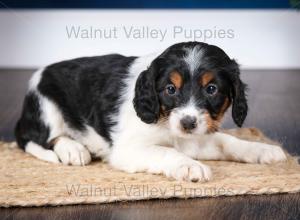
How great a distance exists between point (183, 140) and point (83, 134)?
0.84 m

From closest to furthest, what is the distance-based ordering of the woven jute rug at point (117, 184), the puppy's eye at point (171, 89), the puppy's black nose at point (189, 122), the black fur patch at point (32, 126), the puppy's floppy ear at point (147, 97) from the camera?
the woven jute rug at point (117, 184) → the puppy's black nose at point (189, 122) → the puppy's eye at point (171, 89) → the puppy's floppy ear at point (147, 97) → the black fur patch at point (32, 126)

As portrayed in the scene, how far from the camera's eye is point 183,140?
5203 mm

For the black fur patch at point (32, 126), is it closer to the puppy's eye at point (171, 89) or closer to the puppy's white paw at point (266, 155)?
the puppy's eye at point (171, 89)

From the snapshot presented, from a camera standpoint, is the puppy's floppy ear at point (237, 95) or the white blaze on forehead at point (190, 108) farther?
the puppy's floppy ear at point (237, 95)

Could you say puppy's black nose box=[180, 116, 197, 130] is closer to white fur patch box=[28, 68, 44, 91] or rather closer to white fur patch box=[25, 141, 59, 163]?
white fur patch box=[25, 141, 59, 163]

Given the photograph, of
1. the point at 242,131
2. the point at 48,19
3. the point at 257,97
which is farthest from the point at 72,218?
the point at 48,19

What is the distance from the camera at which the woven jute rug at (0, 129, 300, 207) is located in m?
4.46

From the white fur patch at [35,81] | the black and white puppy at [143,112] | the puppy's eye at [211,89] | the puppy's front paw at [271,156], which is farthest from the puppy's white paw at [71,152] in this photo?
the puppy's front paw at [271,156]

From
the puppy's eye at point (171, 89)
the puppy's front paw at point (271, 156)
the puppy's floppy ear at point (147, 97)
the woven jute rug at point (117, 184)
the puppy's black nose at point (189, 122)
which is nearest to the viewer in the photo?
the woven jute rug at point (117, 184)

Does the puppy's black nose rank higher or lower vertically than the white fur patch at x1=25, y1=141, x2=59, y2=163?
higher

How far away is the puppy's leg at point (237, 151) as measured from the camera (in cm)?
522

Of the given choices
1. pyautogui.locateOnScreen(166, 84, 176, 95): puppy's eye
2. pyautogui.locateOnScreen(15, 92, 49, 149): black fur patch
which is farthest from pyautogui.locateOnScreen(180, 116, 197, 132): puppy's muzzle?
pyautogui.locateOnScreen(15, 92, 49, 149): black fur patch

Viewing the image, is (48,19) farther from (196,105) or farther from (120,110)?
(196,105)

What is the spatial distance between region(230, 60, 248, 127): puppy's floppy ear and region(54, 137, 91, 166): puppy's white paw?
3.84ft
